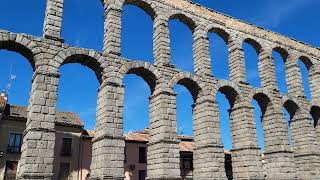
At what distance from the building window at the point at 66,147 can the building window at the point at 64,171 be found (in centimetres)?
107

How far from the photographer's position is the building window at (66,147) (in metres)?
33.7

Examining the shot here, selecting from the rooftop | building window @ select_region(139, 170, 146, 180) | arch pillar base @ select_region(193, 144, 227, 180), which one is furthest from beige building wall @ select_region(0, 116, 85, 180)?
arch pillar base @ select_region(193, 144, 227, 180)

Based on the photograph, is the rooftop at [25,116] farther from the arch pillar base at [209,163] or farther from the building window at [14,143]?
the arch pillar base at [209,163]

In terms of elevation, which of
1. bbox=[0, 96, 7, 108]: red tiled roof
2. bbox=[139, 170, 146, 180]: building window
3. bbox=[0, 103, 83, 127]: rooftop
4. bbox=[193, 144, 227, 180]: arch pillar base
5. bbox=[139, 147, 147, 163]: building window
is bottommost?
bbox=[139, 170, 146, 180]: building window

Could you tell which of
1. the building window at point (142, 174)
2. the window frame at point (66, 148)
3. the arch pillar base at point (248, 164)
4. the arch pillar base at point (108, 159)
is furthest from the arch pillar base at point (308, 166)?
the window frame at point (66, 148)

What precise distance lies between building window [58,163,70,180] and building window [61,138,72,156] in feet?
3.52

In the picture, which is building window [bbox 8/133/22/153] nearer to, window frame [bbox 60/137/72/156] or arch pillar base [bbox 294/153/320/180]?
window frame [bbox 60/137/72/156]

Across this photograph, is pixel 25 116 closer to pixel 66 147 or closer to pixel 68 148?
pixel 66 147

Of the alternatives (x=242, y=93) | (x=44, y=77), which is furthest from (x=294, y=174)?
(x=44, y=77)

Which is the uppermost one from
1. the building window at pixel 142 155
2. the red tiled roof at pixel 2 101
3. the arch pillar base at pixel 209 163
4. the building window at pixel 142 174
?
the red tiled roof at pixel 2 101

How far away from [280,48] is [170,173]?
589 inches

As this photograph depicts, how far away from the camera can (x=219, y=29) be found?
24.0 metres

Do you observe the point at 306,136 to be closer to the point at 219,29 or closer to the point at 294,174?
the point at 294,174

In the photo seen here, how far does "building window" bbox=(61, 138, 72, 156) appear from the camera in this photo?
110ft
